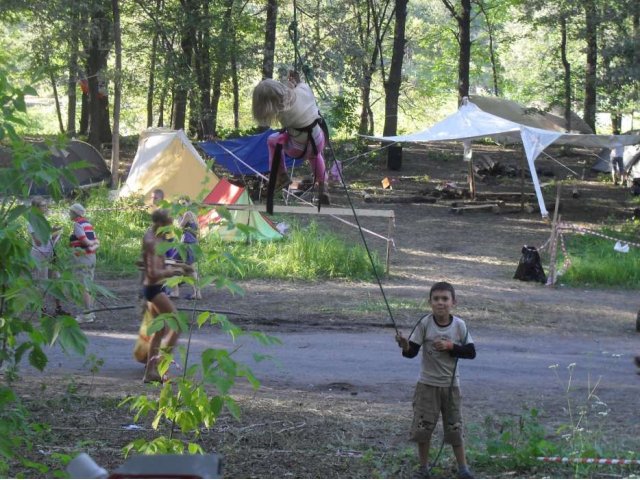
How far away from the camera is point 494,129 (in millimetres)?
22188

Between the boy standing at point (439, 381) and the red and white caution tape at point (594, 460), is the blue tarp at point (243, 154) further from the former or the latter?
the red and white caution tape at point (594, 460)

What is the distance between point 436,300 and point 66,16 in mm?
18084

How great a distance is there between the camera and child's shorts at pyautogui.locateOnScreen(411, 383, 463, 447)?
6141 millimetres

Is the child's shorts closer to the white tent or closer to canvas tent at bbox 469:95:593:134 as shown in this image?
the white tent

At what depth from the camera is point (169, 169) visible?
21.0 meters

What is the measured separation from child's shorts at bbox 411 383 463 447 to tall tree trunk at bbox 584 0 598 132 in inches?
705

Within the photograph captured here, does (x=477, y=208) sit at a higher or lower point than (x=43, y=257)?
higher

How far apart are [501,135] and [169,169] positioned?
8.00m

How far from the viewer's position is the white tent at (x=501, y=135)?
70.9 ft

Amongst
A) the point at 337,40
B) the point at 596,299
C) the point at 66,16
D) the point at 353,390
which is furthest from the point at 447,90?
the point at 353,390

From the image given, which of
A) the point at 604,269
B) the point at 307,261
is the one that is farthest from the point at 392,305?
the point at 604,269

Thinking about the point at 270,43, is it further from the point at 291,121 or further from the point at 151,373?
the point at 291,121

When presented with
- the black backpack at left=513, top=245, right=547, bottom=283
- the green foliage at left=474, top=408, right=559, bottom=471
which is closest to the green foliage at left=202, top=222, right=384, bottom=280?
the black backpack at left=513, top=245, right=547, bottom=283

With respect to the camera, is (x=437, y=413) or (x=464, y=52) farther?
(x=464, y=52)
